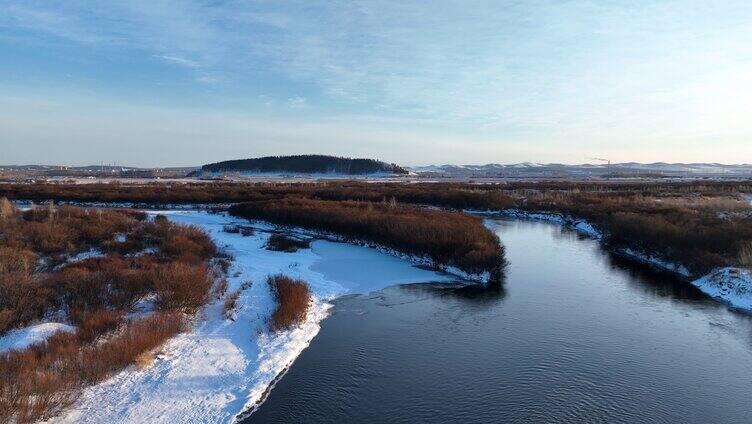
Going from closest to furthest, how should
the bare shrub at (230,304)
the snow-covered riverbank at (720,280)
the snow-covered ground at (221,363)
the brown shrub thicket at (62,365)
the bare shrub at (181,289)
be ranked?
the brown shrub thicket at (62,365) < the snow-covered ground at (221,363) < the bare shrub at (181,289) < the bare shrub at (230,304) < the snow-covered riverbank at (720,280)

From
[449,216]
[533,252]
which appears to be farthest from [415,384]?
[449,216]

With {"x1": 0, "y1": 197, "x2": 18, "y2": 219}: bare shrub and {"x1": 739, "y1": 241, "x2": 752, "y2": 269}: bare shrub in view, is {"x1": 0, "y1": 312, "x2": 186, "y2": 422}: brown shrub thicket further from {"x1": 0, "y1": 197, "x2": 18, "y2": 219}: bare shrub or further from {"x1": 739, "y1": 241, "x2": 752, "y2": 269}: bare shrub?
{"x1": 739, "y1": 241, "x2": 752, "y2": 269}: bare shrub

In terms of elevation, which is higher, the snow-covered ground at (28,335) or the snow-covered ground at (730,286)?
the snow-covered ground at (28,335)

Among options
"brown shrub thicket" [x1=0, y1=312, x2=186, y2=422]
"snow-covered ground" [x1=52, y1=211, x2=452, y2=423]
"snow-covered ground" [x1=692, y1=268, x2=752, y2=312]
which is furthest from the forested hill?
"brown shrub thicket" [x1=0, y1=312, x2=186, y2=422]

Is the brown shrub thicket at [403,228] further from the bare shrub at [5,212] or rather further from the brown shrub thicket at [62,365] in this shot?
the bare shrub at [5,212]

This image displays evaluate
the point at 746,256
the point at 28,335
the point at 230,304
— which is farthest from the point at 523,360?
the point at 746,256

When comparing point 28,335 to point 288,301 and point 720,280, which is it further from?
point 720,280

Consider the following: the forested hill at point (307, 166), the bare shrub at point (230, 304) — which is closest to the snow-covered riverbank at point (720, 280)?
the bare shrub at point (230, 304)
